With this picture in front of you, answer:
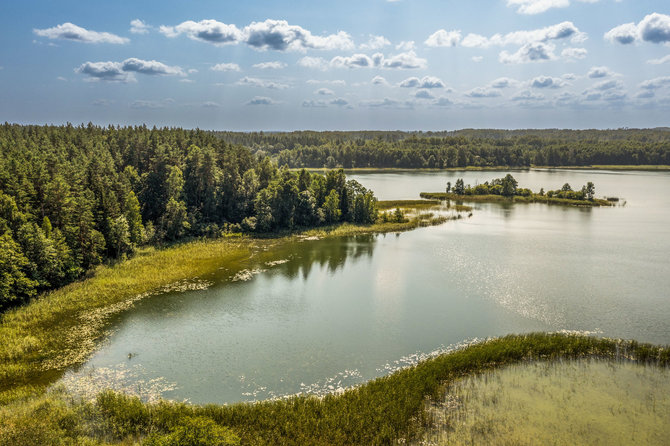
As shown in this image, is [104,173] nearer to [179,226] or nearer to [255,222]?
[179,226]

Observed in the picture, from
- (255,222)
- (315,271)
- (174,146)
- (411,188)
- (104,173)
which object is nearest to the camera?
(315,271)

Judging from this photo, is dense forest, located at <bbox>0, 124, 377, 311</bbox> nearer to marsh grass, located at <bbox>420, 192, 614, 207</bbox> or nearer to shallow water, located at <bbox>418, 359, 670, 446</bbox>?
shallow water, located at <bbox>418, 359, 670, 446</bbox>

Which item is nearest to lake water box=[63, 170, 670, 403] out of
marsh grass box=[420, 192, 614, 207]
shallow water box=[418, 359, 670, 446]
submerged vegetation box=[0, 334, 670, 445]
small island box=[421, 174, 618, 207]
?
submerged vegetation box=[0, 334, 670, 445]

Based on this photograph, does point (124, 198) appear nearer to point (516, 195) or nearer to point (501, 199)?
point (501, 199)

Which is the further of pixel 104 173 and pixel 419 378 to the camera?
pixel 104 173

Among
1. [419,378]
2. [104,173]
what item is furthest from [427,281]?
[104,173]

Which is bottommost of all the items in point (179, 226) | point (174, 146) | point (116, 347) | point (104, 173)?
point (116, 347)
